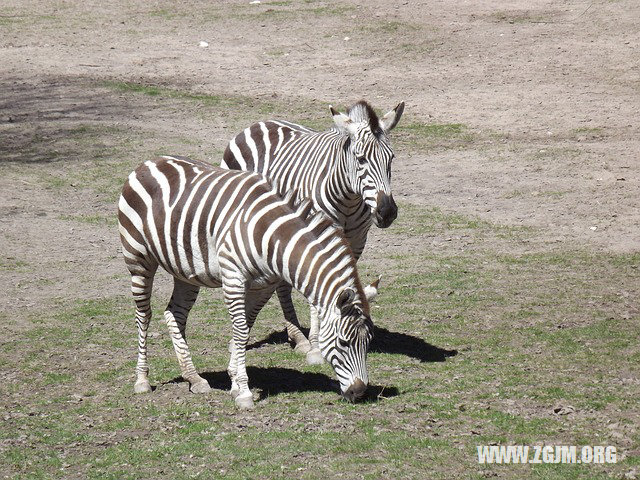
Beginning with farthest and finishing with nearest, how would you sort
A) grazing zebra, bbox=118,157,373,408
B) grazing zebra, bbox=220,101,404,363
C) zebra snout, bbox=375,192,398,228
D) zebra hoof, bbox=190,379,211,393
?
1. grazing zebra, bbox=220,101,404,363
2. zebra snout, bbox=375,192,398,228
3. zebra hoof, bbox=190,379,211,393
4. grazing zebra, bbox=118,157,373,408

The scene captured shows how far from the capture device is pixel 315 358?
1032 centimetres

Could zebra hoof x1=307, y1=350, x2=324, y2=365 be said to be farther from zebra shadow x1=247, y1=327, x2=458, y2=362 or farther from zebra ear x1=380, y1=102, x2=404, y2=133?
zebra ear x1=380, y1=102, x2=404, y2=133

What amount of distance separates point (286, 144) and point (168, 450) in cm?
461

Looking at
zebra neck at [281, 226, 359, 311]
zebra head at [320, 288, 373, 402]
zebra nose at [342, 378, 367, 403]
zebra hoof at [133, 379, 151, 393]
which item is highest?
zebra neck at [281, 226, 359, 311]

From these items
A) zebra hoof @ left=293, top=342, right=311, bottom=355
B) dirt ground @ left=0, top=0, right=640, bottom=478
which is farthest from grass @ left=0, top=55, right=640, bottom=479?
dirt ground @ left=0, top=0, right=640, bottom=478

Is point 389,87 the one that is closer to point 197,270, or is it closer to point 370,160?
point 370,160

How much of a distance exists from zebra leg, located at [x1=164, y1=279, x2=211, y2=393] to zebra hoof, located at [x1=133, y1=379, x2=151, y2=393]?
0.36m

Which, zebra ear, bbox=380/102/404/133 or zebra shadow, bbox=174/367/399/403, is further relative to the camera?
zebra ear, bbox=380/102/404/133

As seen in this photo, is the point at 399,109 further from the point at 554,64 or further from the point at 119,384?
the point at 554,64

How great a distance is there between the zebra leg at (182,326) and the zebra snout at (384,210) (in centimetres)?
198

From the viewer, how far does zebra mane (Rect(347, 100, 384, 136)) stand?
991cm

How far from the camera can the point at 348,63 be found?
22734 mm

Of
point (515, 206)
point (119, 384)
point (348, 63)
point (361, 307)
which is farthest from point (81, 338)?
point (348, 63)

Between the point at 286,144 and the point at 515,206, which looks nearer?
the point at 286,144
